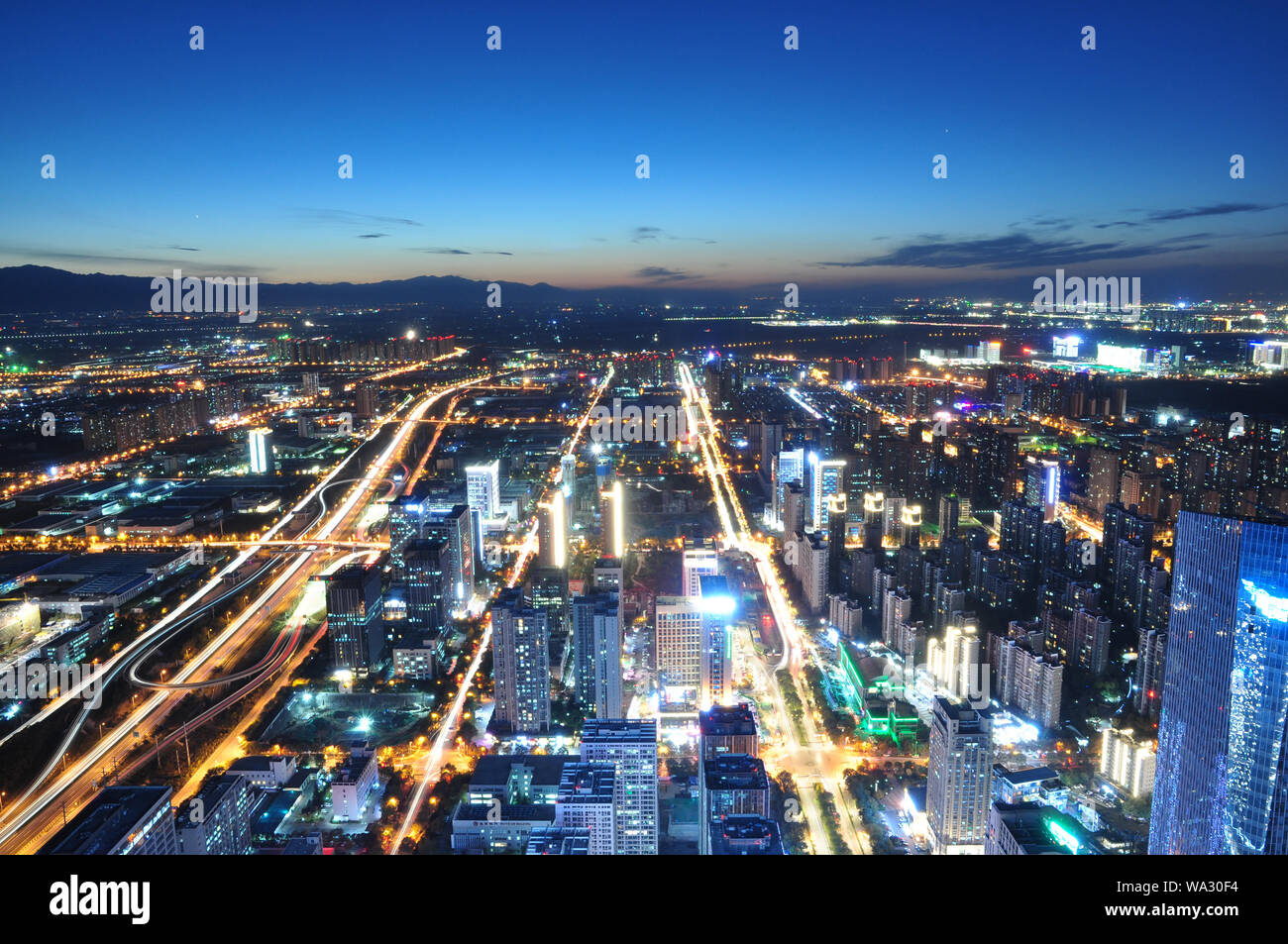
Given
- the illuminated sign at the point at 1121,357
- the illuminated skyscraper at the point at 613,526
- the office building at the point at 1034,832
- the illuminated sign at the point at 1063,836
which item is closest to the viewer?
the office building at the point at 1034,832

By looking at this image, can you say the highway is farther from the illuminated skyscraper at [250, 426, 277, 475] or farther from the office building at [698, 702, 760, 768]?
the office building at [698, 702, 760, 768]

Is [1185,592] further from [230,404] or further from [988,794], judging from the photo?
[230,404]

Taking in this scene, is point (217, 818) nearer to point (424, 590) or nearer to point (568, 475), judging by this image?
point (424, 590)

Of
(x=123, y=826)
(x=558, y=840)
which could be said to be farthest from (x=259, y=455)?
(x=558, y=840)

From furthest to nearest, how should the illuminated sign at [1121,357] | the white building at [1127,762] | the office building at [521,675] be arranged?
the illuminated sign at [1121,357] → the office building at [521,675] → the white building at [1127,762]

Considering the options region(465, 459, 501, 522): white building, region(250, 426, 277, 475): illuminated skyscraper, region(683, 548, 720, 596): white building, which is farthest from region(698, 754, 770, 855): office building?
region(250, 426, 277, 475): illuminated skyscraper

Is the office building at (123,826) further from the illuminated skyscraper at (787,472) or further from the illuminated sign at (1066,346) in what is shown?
the illuminated sign at (1066,346)

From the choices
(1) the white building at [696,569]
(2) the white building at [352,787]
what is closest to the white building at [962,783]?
(1) the white building at [696,569]

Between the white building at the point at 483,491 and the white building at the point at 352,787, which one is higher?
the white building at the point at 483,491
